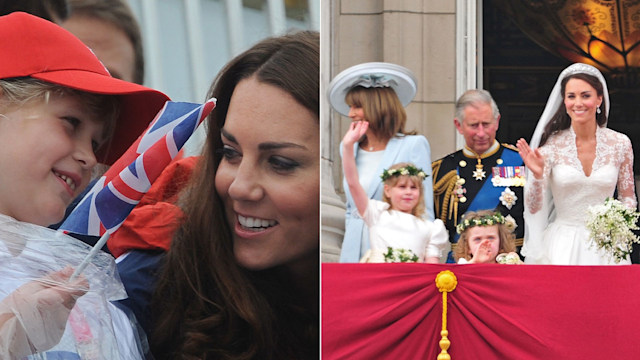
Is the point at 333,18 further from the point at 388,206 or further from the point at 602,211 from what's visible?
the point at 602,211

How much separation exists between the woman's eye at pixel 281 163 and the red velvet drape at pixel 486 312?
0.74m

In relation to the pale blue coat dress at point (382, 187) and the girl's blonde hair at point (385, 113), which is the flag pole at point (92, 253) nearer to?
the pale blue coat dress at point (382, 187)

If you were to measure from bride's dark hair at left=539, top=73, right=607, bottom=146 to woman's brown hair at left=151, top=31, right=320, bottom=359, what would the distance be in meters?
1.17

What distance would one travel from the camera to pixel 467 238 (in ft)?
14.3

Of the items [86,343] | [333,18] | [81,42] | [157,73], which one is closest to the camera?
[86,343]

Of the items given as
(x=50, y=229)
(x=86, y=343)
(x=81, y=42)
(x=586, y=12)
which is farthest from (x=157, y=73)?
(x=586, y=12)

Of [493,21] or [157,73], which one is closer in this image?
[157,73]

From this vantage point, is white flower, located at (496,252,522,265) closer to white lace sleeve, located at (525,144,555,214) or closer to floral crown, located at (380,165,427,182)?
white lace sleeve, located at (525,144,555,214)

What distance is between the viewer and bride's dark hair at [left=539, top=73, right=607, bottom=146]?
4346mm

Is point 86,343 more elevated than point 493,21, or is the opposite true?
point 493,21

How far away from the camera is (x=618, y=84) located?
14.2 feet

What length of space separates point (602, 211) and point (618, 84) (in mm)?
554

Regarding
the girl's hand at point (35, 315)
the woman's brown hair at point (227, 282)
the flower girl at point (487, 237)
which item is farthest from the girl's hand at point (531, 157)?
the girl's hand at point (35, 315)

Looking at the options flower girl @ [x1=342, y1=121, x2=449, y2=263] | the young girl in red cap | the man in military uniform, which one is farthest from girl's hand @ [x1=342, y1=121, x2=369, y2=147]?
the young girl in red cap
